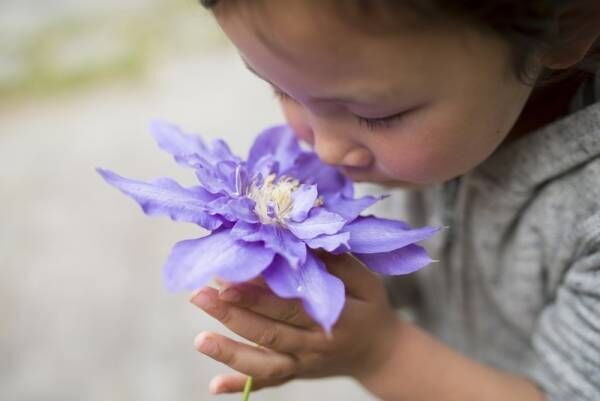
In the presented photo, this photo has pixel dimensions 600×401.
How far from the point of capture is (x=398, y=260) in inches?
20.2

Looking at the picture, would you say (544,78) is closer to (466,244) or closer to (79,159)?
(466,244)

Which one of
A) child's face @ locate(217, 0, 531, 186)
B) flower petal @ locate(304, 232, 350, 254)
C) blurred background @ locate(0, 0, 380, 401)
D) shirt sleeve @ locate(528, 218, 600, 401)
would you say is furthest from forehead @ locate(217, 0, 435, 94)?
blurred background @ locate(0, 0, 380, 401)

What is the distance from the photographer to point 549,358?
0.66 metres

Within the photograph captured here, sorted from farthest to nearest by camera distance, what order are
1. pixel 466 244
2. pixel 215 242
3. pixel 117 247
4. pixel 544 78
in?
pixel 117 247
pixel 466 244
pixel 544 78
pixel 215 242

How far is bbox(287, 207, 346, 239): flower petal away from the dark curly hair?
0.41 feet

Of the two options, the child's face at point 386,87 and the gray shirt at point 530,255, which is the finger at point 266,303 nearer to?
the child's face at point 386,87

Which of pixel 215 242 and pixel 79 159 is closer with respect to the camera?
pixel 215 242

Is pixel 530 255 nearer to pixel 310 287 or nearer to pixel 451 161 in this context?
pixel 451 161

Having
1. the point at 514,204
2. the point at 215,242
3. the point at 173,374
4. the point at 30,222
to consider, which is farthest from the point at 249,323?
the point at 30,222

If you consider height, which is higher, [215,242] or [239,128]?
[215,242]

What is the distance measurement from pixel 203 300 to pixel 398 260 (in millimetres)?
135

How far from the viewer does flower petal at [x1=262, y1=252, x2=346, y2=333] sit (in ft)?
1.47

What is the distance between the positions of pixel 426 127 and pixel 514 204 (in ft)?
0.59

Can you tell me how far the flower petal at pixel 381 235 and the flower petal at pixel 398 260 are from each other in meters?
0.01
